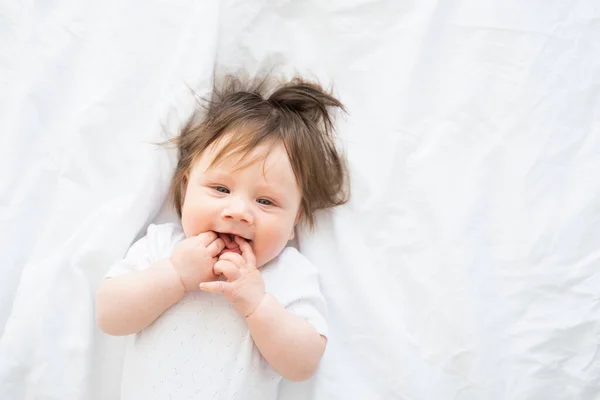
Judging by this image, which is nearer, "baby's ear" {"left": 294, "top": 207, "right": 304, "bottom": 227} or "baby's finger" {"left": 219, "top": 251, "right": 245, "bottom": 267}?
"baby's finger" {"left": 219, "top": 251, "right": 245, "bottom": 267}

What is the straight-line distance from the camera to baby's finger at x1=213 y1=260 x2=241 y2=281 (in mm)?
1040

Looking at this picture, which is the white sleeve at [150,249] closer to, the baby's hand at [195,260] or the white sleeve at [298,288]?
the baby's hand at [195,260]

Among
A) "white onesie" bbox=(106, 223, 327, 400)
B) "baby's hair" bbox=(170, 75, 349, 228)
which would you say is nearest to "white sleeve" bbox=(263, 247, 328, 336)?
"white onesie" bbox=(106, 223, 327, 400)

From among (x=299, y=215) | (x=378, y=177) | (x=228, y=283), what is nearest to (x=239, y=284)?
(x=228, y=283)

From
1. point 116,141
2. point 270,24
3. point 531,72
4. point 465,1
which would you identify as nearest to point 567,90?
point 531,72

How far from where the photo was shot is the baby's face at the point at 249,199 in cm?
108

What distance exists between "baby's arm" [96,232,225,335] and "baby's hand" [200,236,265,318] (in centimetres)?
4

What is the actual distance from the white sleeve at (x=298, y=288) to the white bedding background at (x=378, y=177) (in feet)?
0.19

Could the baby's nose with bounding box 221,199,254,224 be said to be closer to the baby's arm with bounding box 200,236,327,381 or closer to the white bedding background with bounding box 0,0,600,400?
the baby's arm with bounding box 200,236,327,381

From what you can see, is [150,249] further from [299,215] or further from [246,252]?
[299,215]

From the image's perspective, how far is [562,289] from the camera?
120 centimetres

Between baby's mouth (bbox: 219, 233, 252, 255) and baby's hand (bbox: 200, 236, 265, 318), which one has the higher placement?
baby's mouth (bbox: 219, 233, 252, 255)

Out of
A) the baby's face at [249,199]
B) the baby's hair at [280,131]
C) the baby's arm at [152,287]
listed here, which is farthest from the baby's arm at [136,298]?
the baby's hair at [280,131]

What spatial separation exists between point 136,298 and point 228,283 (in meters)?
0.17
